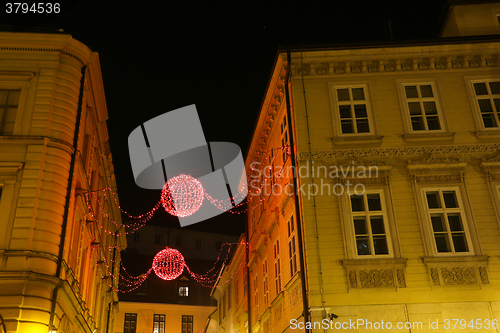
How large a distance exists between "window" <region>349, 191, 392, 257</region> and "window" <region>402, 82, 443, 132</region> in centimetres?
331

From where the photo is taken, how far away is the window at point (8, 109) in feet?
58.9

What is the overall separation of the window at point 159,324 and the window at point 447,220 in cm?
4088

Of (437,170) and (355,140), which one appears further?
(355,140)

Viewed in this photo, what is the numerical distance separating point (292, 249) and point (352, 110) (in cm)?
574

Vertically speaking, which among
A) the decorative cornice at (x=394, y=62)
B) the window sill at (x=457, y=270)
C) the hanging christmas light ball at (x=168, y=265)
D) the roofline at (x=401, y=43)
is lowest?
the window sill at (x=457, y=270)

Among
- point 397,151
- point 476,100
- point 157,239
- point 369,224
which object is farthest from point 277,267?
point 157,239

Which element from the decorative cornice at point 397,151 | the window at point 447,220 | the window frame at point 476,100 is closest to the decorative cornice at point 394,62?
the window frame at point 476,100

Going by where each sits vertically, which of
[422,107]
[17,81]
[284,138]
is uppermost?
[17,81]

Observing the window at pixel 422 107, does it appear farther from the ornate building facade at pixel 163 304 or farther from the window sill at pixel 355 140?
the ornate building facade at pixel 163 304

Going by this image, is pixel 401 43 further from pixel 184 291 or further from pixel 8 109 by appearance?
pixel 184 291

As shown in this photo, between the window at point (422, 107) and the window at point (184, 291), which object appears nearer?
the window at point (422, 107)

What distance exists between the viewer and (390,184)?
687 inches

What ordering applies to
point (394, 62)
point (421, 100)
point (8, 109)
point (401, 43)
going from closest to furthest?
point (8, 109) < point (421, 100) < point (401, 43) < point (394, 62)

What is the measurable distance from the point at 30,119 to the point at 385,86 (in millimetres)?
13287
